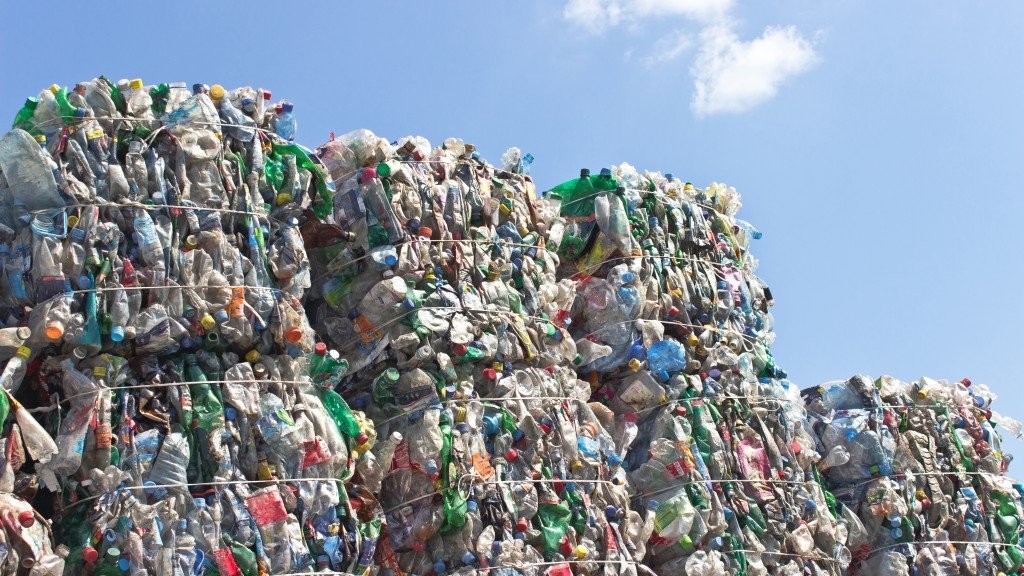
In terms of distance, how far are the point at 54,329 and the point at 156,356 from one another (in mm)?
544

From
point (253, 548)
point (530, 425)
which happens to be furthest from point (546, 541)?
point (253, 548)

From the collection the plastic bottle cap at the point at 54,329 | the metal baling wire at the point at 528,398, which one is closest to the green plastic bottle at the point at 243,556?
the plastic bottle cap at the point at 54,329

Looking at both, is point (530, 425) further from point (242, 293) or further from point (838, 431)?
point (838, 431)

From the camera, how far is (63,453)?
6.81m

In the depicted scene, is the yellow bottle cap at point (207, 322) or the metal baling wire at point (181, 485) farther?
the yellow bottle cap at point (207, 322)

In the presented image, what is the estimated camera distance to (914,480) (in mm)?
11031

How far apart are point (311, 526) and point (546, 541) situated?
5.10ft

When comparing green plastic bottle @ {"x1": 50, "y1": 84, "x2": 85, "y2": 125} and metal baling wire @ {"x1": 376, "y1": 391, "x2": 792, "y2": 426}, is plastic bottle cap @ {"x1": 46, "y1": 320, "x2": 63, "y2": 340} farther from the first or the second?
metal baling wire @ {"x1": 376, "y1": 391, "x2": 792, "y2": 426}

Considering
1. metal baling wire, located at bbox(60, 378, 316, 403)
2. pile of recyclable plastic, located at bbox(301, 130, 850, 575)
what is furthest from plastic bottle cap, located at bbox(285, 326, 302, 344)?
pile of recyclable plastic, located at bbox(301, 130, 850, 575)

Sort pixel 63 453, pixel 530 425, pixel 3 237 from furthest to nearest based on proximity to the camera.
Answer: pixel 530 425 → pixel 3 237 → pixel 63 453

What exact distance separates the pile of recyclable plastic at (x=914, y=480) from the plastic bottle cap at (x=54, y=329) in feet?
19.8

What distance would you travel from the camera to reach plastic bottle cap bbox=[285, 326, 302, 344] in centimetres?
746

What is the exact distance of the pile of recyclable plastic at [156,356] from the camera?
6781 mm

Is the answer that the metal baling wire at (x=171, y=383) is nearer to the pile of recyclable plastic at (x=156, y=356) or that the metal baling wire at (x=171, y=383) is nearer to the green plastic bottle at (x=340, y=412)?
the pile of recyclable plastic at (x=156, y=356)
